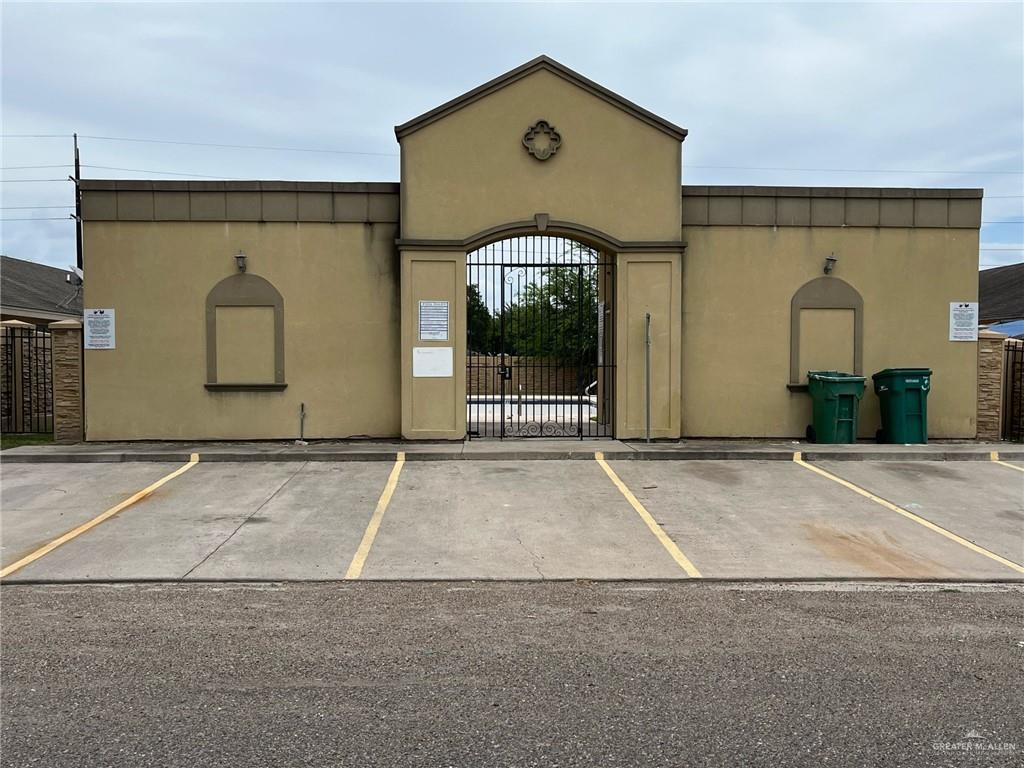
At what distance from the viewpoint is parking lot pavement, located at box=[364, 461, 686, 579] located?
255 inches

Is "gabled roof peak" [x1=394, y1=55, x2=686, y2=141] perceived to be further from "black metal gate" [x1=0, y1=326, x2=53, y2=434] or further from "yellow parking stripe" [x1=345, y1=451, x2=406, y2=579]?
"black metal gate" [x1=0, y1=326, x2=53, y2=434]

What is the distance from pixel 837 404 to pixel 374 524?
7.76 m

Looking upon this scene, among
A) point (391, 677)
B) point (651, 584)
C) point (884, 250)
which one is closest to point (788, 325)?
point (884, 250)

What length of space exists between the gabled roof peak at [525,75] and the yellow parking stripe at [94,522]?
604 cm

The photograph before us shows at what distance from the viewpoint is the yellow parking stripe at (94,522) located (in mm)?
6543

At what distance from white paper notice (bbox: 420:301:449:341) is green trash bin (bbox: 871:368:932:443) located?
23.7 feet

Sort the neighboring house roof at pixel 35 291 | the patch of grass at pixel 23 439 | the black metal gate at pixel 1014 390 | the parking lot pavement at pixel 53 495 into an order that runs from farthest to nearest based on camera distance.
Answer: the neighboring house roof at pixel 35 291, the black metal gate at pixel 1014 390, the patch of grass at pixel 23 439, the parking lot pavement at pixel 53 495

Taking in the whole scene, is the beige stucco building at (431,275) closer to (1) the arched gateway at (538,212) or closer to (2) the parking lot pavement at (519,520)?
(1) the arched gateway at (538,212)

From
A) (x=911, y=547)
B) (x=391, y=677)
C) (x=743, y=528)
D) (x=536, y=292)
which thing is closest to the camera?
(x=391, y=677)

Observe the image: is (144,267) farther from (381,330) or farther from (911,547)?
(911,547)

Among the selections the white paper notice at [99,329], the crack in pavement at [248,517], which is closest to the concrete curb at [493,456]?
the crack in pavement at [248,517]

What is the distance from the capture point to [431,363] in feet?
38.2

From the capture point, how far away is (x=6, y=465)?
1044cm

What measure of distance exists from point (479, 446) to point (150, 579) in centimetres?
586
